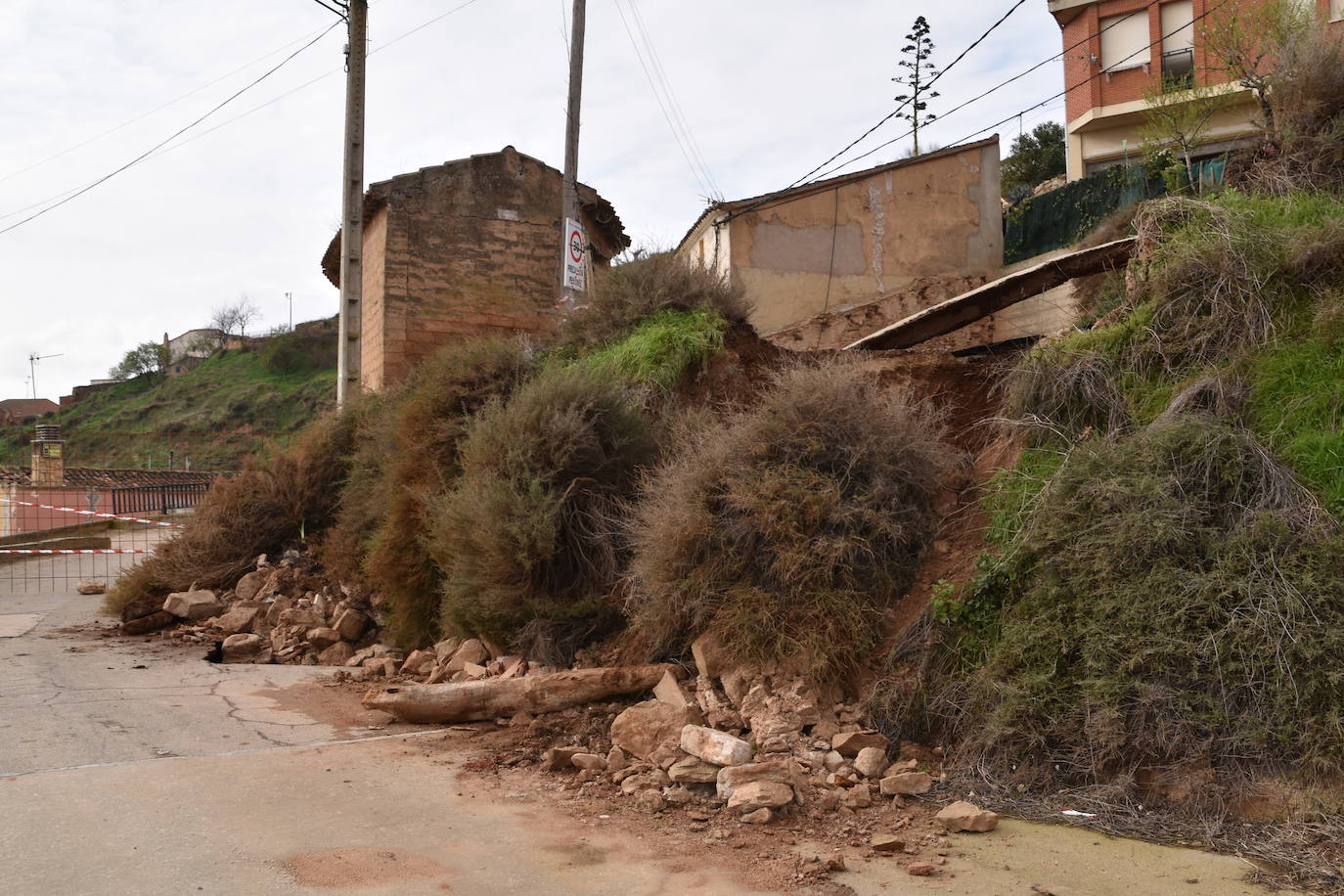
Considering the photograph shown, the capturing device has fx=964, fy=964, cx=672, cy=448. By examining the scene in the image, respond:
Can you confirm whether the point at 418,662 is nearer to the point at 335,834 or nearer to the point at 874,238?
the point at 335,834

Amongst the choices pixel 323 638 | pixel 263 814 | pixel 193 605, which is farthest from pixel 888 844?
pixel 193 605

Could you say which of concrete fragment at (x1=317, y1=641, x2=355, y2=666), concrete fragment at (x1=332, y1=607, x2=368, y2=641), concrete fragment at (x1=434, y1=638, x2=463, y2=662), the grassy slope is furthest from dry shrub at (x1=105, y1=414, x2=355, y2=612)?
the grassy slope

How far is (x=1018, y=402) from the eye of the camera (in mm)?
7727

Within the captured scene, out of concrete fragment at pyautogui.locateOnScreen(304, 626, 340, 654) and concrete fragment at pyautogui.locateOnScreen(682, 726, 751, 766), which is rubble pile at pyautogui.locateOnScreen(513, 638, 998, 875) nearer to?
concrete fragment at pyautogui.locateOnScreen(682, 726, 751, 766)

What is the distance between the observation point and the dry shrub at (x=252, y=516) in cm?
1252

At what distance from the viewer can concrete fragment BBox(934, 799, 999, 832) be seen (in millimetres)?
4996

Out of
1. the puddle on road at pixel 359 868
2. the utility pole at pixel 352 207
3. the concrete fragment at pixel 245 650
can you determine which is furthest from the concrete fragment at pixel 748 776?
the utility pole at pixel 352 207

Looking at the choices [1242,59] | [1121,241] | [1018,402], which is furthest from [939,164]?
[1018,402]

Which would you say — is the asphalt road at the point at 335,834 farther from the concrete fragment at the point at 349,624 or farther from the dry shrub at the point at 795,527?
the concrete fragment at the point at 349,624

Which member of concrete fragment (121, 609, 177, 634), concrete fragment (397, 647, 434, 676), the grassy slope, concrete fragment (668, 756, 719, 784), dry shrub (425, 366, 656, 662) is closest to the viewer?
concrete fragment (668, 756, 719, 784)

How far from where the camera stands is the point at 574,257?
13984 millimetres

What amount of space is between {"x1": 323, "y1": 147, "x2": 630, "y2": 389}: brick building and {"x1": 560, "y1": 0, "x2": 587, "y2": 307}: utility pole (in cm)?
232

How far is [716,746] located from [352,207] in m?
12.5

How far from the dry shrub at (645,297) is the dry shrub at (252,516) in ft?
13.3
